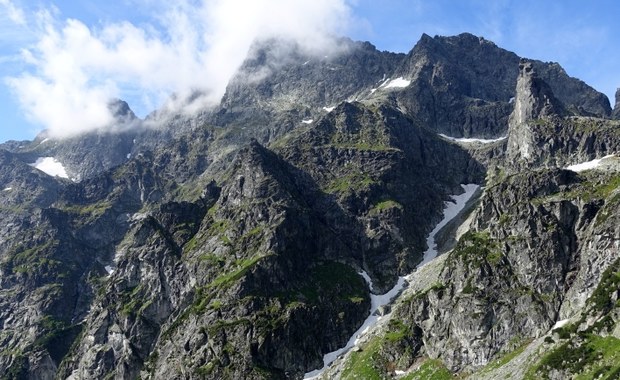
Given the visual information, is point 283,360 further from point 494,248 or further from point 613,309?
point 613,309

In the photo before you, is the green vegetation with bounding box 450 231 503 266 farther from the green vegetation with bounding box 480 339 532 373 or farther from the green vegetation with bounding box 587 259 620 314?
the green vegetation with bounding box 587 259 620 314

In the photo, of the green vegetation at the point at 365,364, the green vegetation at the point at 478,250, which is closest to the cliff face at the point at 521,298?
the green vegetation at the point at 478,250

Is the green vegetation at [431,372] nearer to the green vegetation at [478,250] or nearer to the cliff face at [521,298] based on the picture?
the cliff face at [521,298]

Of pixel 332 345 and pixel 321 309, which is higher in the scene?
pixel 321 309

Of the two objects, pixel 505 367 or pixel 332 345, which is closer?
pixel 505 367

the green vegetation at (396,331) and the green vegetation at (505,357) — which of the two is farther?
the green vegetation at (396,331)

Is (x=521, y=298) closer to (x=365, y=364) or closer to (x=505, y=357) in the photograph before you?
(x=505, y=357)

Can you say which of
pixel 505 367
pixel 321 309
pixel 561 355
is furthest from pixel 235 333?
pixel 561 355

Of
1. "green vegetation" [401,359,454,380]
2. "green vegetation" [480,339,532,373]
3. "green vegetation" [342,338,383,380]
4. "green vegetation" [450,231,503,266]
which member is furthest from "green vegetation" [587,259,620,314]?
"green vegetation" [342,338,383,380]

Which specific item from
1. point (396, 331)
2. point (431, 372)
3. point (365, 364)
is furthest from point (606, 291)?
point (365, 364)

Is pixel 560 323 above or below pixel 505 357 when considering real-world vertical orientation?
above

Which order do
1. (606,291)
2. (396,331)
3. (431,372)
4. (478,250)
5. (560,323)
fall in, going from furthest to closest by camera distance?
(478,250) < (396,331) < (431,372) < (560,323) < (606,291)

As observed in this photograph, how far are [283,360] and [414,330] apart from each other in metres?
43.3

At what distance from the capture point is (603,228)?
15638 centimetres
